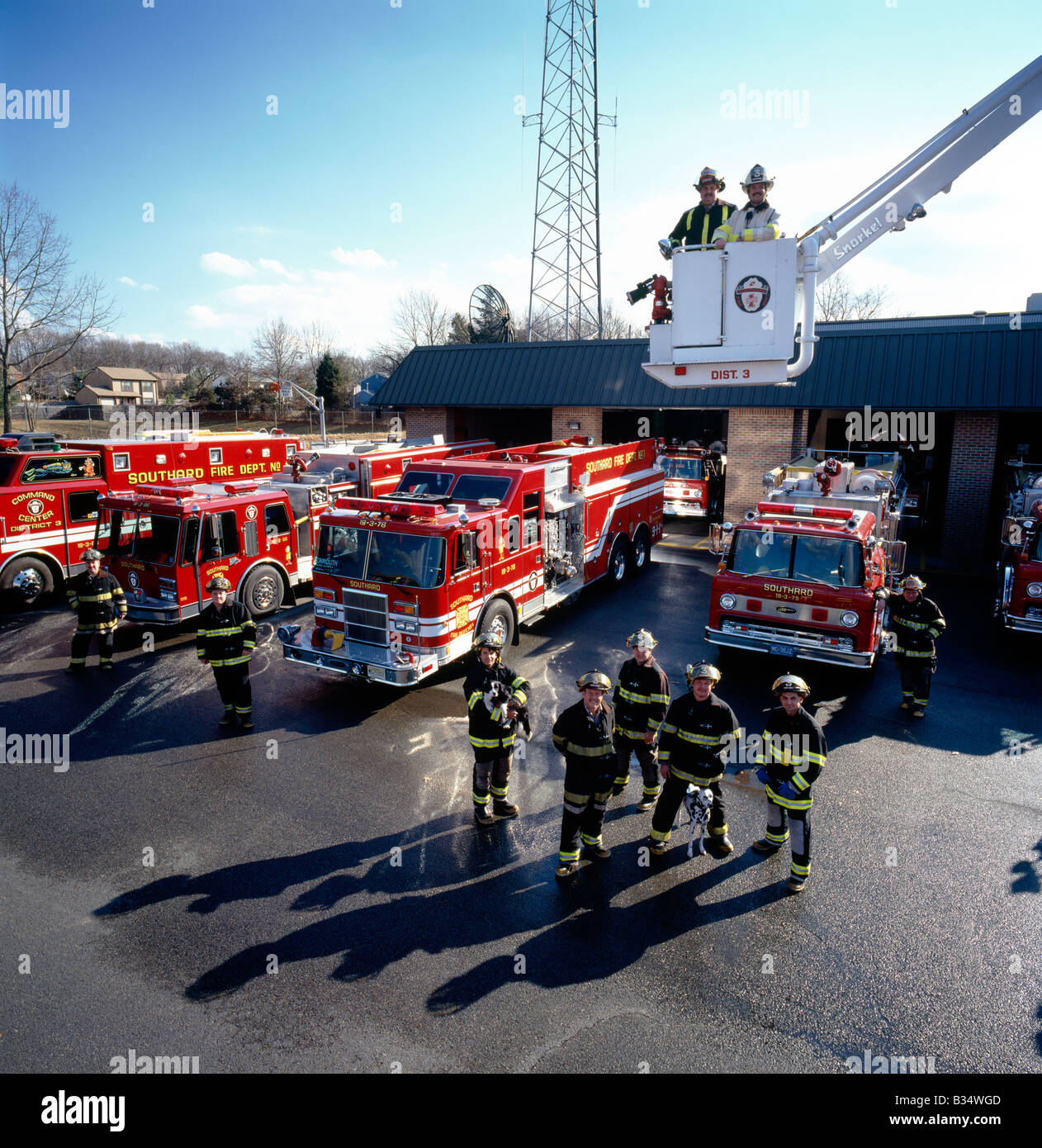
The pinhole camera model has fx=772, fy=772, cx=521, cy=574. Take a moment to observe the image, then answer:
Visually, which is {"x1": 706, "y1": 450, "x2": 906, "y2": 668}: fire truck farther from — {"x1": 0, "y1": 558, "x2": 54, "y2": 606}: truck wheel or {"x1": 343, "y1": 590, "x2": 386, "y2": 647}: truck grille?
{"x1": 0, "y1": 558, "x2": 54, "y2": 606}: truck wheel

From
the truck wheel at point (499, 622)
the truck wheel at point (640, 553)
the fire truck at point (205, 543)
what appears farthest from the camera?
the truck wheel at point (640, 553)

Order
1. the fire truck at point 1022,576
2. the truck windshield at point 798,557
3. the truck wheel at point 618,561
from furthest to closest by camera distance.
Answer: the truck wheel at point 618,561
the fire truck at point 1022,576
the truck windshield at point 798,557

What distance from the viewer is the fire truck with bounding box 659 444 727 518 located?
21.9 metres

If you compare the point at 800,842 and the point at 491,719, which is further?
the point at 491,719

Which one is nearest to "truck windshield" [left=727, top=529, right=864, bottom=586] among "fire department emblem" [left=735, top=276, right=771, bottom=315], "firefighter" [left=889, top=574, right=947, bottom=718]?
"firefighter" [left=889, top=574, right=947, bottom=718]

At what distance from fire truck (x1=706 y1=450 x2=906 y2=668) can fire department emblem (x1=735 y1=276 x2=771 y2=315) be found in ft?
10.4

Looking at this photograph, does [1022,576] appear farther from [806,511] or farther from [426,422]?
[426,422]

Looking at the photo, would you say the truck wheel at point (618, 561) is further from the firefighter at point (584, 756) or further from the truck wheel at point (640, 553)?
the firefighter at point (584, 756)

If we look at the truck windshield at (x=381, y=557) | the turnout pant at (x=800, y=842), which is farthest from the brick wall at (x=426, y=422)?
the turnout pant at (x=800, y=842)

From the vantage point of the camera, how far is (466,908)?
5945mm

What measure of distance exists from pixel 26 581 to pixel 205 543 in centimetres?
433

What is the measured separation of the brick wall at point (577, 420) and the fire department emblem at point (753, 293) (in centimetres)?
1347

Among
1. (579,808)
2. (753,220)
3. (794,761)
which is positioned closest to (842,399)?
(753,220)

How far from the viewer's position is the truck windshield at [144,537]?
39.3 ft
